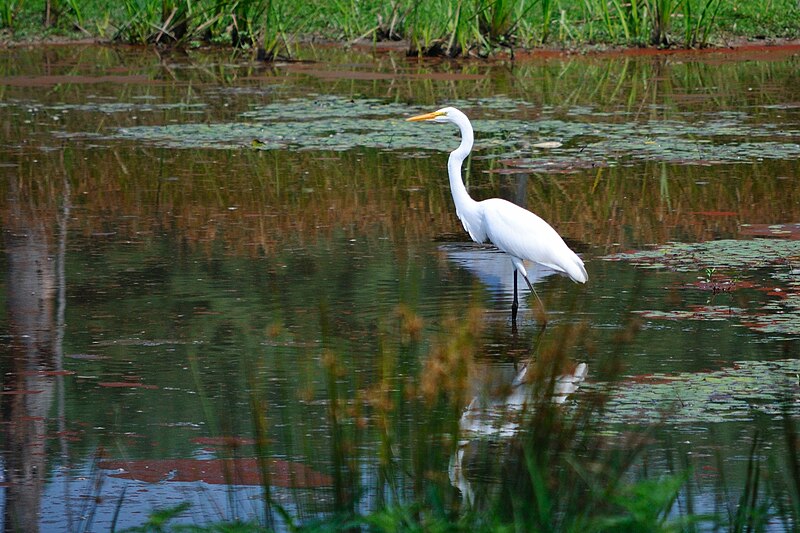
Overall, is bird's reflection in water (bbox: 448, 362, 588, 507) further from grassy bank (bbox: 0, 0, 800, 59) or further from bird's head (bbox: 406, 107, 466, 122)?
grassy bank (bbox: 0, 0, 800, 59)

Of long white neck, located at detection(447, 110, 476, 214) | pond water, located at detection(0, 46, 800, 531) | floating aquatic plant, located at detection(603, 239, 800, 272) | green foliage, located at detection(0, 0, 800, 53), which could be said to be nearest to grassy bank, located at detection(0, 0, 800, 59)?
green foliage, located at detection(0, 0, 800, 53)

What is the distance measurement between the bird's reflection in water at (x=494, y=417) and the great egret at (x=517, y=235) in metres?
1.04

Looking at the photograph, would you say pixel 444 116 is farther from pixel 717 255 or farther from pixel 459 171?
pixel 717 255

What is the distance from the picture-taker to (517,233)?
22.1 feet

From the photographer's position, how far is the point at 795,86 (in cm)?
1434

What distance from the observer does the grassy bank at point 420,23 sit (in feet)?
54.7

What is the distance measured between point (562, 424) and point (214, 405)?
194cm

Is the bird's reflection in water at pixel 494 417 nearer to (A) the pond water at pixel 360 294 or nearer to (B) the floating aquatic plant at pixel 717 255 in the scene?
(A) the pond water at pixel 360 294

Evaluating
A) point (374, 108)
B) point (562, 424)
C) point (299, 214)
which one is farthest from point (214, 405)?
point (374, 108)

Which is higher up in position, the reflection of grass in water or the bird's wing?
the reflection of grass in water

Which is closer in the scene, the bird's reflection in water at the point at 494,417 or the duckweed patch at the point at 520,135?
the bird's reflection in water at the point at 494,417

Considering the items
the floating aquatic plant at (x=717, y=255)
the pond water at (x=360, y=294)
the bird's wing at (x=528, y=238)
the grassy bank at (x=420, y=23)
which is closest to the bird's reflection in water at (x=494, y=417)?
the pond water at (x=360, y=294)

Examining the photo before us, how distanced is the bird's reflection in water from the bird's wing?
1038 millimetres

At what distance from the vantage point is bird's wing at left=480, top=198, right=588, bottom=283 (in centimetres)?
646
